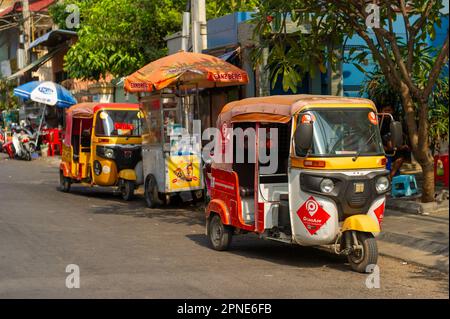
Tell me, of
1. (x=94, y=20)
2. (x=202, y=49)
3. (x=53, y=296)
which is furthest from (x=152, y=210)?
(x=94, y=20)

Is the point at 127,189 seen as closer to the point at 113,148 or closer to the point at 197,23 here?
the point at 113,148

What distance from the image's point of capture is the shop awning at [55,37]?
31212 millimetres

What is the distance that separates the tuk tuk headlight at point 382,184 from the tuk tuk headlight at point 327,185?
0.66 metres

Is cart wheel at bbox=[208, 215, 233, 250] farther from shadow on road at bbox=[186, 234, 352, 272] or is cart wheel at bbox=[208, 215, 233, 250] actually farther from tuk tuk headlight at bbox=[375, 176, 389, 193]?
tuk tuk headlight at bbox=[375, 176, 389, 193]

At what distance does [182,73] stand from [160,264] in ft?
19.5

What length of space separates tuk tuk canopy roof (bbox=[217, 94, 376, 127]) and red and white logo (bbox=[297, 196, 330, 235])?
1112mm

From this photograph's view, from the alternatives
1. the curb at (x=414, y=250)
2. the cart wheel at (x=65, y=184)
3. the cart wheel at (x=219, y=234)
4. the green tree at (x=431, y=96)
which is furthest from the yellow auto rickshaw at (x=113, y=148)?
the curb at (x=414, y=250)

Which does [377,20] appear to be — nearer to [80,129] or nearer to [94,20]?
[80,129]

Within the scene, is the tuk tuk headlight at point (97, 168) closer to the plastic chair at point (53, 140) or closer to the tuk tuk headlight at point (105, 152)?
the tuk tuk headlight at point (105, 152)

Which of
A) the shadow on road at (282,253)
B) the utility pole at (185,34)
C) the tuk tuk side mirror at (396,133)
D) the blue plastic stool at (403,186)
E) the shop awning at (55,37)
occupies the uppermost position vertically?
the shop awning at (55,37)

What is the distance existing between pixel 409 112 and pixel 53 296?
738 cm

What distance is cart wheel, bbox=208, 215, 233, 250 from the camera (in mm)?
10512

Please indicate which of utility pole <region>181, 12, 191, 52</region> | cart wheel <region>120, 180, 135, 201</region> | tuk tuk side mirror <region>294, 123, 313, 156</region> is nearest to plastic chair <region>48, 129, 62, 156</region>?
utility pole <region>181, 12, 191, 52</region>

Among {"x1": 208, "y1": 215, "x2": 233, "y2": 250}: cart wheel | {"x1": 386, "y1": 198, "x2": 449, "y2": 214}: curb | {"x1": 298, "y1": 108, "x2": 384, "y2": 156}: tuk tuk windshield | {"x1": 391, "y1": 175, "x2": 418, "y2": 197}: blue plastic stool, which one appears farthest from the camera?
{"x1": 391, "y1": 175, "x2": 418, "y2": 197}: blue plastic stool
